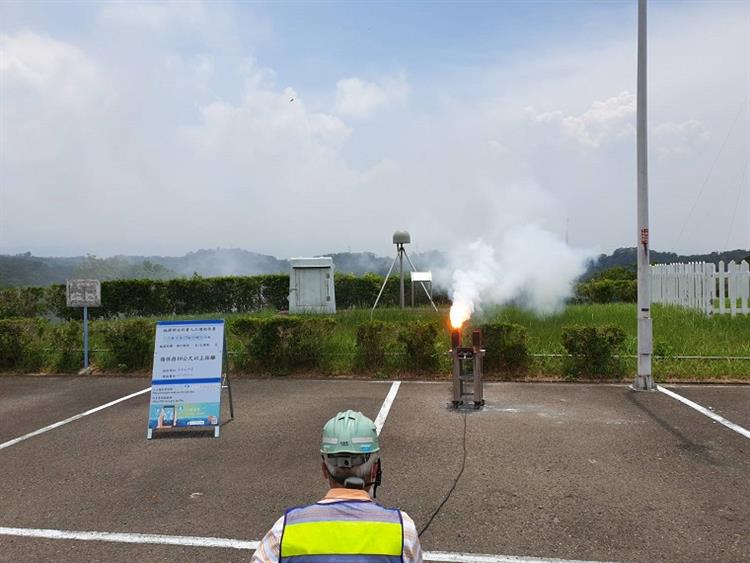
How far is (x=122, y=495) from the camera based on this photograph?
514 cm

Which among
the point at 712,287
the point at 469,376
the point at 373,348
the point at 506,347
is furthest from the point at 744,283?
the point at 469,376

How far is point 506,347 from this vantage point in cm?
994

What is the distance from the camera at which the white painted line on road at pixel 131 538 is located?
13.6 ft

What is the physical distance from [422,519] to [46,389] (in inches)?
320

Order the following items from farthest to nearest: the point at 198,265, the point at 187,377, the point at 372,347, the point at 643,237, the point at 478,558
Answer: the point at 198,265 < the point at 372,347 < the point at 643,237 < the point at 187,377 < the point at 478,558

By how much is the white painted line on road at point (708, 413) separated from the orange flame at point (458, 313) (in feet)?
10.5

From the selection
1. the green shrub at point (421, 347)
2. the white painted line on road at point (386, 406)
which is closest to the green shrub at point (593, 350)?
the green shrub at point (421, 347)

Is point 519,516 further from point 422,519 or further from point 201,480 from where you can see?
point 201,480

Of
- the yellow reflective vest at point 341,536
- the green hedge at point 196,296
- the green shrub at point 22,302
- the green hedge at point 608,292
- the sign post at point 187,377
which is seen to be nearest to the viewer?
the yellow reflective vest at point 341,536

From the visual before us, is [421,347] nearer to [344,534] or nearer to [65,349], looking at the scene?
[65,349]

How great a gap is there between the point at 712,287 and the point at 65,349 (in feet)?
53.0

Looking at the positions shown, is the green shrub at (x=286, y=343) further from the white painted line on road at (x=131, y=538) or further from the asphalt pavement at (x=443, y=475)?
the white painted line on road at (x=131, y=538)

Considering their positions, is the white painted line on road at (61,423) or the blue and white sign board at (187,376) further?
the blue and white sign board at (187,376)

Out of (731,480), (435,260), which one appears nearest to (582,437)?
(731,480)
